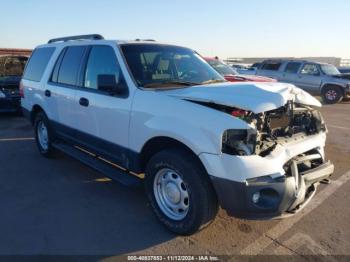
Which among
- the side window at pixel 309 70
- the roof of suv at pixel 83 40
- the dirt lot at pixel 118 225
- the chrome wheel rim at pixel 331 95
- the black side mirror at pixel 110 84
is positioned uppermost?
the roof of suv at pixel 83 40

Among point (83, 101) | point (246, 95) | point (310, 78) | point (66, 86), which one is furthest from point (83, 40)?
point (310, 78)

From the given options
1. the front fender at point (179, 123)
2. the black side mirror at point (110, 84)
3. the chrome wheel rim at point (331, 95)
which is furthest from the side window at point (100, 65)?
the chrome wheel rim at point (331, 95)

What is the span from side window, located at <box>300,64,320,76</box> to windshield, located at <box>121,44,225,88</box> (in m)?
12.7

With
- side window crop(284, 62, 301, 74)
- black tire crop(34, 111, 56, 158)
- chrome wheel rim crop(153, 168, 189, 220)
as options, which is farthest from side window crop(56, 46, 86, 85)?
side window crop(284, 62, 301, 74)

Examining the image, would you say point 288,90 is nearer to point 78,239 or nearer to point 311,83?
point 78,239

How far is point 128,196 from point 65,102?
1.71 m

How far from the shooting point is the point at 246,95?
3480 mm

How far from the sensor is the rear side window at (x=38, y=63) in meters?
6.27

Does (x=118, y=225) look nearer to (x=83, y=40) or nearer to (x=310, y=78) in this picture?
(x=83, y=40)

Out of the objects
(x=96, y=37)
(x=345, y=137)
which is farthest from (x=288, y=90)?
(x=345, y=137)

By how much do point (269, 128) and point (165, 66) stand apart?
1588mm

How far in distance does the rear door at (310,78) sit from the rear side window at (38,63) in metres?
→ 12.8

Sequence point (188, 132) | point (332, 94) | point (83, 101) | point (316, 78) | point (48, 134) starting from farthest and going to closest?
point (316, 78), point (332, 94), point (48, 134), point (83, 101), point (188, 132)

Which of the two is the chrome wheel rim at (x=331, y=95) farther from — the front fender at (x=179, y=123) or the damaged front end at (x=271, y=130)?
the front fender at (x=179, y=123)
